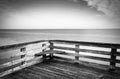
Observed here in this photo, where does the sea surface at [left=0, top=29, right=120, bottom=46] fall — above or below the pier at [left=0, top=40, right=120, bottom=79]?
below

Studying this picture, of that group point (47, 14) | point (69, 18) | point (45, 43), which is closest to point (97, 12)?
point (69, 18)

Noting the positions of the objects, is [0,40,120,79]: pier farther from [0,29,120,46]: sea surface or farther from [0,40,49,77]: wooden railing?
[0,29,120,46]: sea surface

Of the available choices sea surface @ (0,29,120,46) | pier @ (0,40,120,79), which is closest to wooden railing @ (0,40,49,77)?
pier @ (0,40,120,79)

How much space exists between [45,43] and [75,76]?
2.39m

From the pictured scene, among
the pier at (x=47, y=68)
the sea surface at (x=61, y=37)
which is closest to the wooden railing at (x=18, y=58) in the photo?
the pier at (x=47, y=68)

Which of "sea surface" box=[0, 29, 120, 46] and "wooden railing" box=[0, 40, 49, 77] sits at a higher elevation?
"wooden railing" box=[0, 40, 49, 77]

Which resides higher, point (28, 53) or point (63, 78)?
point (28, 53)

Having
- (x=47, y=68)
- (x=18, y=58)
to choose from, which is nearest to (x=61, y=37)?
(x=47, y=68)

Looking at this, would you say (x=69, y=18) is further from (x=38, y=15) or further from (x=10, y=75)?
(x=10, y=75)

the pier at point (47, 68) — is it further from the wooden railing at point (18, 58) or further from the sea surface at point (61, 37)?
the sea surface at point (61, 37)

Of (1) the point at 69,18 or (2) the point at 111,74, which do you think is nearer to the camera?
(2) the point at 111,74

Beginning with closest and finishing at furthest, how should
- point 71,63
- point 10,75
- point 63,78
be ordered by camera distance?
point 63,78 → point 10,75 → point 71,63

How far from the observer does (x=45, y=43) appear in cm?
488

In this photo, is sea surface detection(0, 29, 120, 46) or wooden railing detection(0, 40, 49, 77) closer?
wooden railing detection(0, 40, 49, 77)
